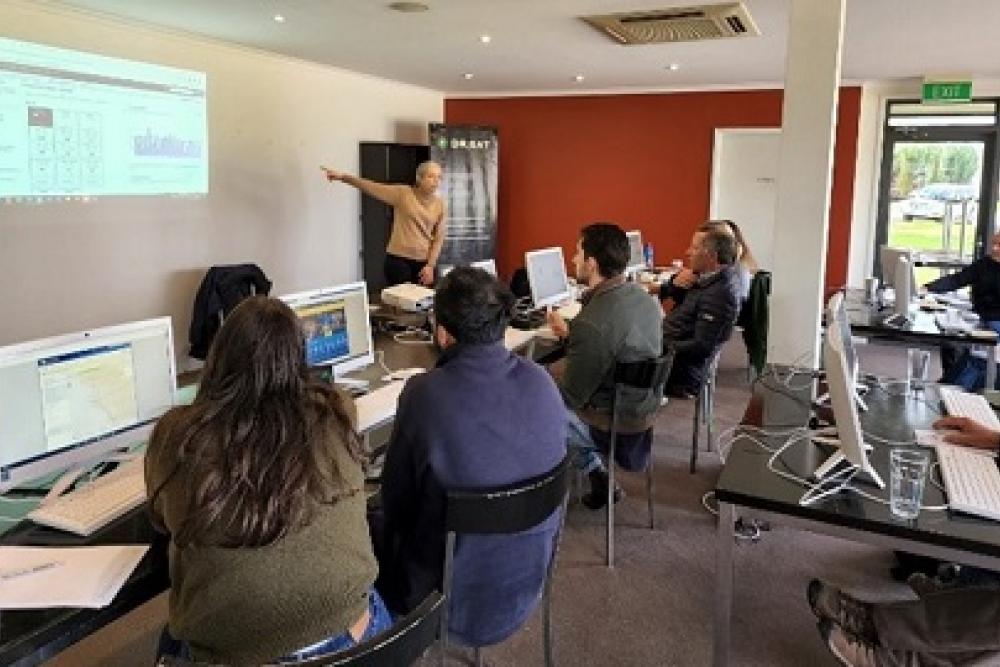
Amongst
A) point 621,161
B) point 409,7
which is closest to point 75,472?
point 409,7

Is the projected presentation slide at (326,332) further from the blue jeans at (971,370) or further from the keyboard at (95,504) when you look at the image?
the blue jeans at (971,370)

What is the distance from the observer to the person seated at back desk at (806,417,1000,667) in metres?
1.80

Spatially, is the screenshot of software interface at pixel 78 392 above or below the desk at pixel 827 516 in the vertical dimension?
above

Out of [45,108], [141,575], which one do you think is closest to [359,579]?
[141,575]

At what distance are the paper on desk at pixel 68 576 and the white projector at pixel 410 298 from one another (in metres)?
2.53

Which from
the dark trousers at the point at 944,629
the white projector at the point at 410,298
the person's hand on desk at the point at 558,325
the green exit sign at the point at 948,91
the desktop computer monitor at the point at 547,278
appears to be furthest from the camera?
the green exit sign at the point at 948,91

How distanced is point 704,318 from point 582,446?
4.05 feet

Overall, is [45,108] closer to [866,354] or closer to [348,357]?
[348,357]

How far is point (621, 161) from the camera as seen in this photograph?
27.4 ft

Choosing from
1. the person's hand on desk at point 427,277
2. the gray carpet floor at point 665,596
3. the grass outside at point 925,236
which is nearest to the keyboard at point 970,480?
the gray carpet floor at point 665,596

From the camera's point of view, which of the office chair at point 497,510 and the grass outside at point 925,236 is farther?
the grass outside at point 925,236

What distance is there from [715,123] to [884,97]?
1.53 m

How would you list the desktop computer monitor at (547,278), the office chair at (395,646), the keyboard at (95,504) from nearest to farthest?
1. the office chair at (395,646)
2. the keyboard at (95,504)
3. the desktop computer monitor at (547,278)

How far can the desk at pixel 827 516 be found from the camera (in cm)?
168
